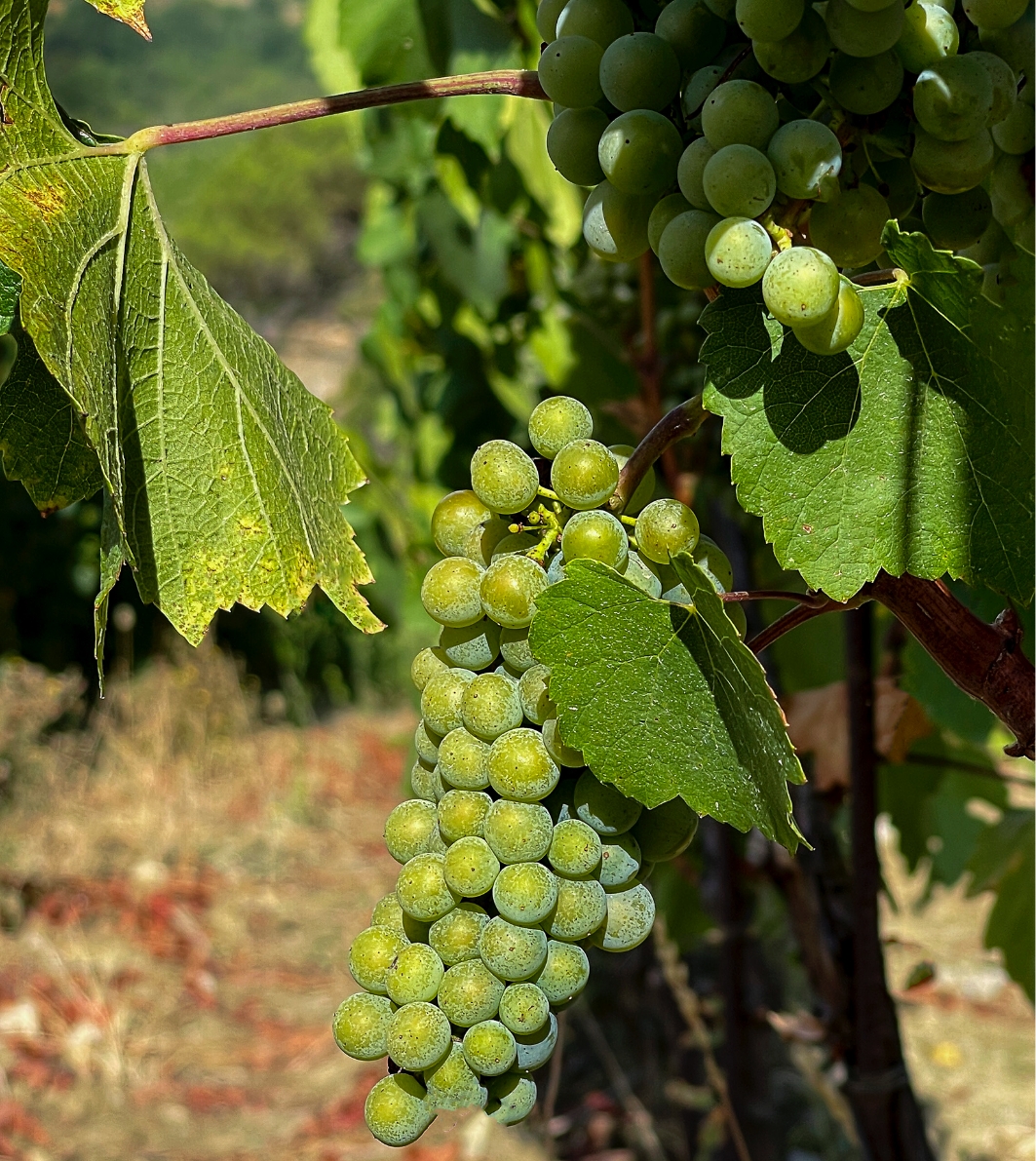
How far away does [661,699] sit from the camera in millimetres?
609

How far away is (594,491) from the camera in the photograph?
62cm

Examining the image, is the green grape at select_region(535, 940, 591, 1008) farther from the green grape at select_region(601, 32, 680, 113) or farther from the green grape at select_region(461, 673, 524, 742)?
the green grape at select_region(601, 32, 680, 113)

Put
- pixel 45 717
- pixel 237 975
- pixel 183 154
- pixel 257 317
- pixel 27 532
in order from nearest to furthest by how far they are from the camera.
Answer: pixel 237 975, pixel 45 717, pixel 27 532, pixel 257 317, pixel 183 154

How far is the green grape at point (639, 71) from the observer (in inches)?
24.2

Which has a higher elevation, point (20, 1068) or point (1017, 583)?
point (1017, 583)

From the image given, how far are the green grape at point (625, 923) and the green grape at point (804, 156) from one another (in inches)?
14.9

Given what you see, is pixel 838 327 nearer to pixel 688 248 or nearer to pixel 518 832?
pixel 688 248

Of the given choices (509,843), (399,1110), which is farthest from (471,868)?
(399,1110)

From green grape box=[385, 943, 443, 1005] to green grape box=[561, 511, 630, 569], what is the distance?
0.74ft

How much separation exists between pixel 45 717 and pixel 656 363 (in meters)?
3.47

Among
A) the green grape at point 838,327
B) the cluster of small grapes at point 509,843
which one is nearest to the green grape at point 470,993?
the cluster of small grapes at point 509,843

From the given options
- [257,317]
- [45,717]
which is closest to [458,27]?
[45,717]

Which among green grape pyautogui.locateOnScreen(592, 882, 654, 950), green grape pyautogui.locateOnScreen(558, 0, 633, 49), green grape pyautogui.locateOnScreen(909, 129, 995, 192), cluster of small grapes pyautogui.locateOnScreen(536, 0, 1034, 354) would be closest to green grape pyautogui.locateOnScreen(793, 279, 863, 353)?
cluster of small grapes pyautogui.locateOnScreen(536, 0, 1034, 354)

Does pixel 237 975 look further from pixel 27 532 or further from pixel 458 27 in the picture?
pixel 458 27
